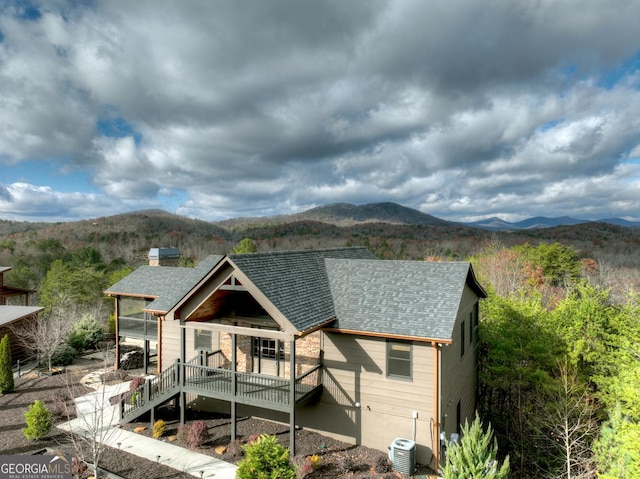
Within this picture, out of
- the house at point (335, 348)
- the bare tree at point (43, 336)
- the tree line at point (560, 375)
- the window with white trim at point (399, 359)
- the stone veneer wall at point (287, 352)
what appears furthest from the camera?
the bare tree at point (43, 336)

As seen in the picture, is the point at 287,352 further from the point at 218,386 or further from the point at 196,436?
the point at 196,436

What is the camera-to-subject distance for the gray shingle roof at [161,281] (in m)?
20.2

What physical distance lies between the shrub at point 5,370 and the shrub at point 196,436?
11883 millimetres

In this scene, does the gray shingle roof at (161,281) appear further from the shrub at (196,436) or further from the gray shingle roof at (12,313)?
the gray shingle roof at (12,313)

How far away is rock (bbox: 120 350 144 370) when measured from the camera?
75.7ft

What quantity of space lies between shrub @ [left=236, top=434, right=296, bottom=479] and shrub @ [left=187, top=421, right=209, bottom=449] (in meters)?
4.43

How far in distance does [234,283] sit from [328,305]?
3.93 metres

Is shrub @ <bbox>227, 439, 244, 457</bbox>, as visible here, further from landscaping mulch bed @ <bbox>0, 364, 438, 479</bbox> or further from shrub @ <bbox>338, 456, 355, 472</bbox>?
shrub @ <bbox>338, 456, 355, 472</bbox>

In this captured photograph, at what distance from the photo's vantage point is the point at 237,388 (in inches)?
554

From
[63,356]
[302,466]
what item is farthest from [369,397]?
[63,356]

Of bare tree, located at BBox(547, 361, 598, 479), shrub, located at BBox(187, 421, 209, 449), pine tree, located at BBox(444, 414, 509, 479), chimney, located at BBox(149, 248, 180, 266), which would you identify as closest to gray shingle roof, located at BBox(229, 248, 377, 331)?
pine tree, located at BBox(444, 414, 509, 479)

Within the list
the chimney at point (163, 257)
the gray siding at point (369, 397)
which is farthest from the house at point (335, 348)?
the chimney at point (163, 257)

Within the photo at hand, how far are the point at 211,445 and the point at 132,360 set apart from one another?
1238 centimetres

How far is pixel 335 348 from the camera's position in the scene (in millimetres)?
14383
